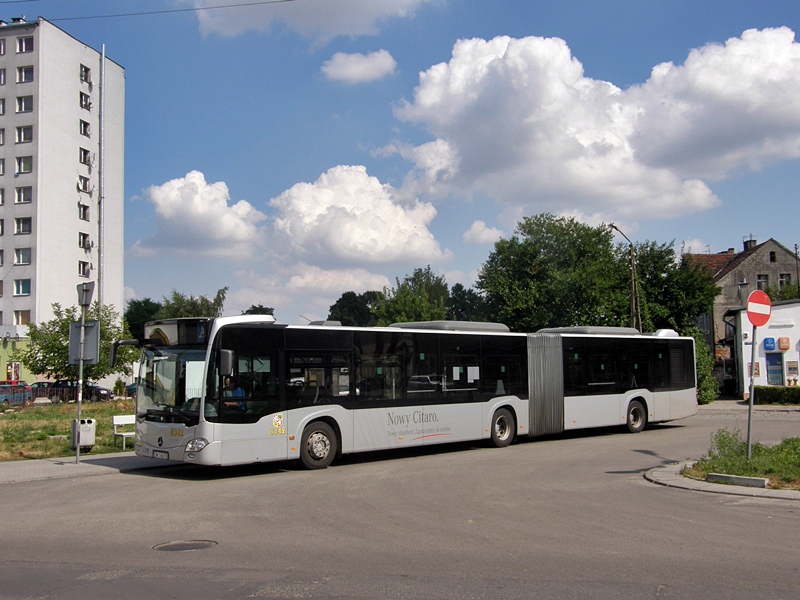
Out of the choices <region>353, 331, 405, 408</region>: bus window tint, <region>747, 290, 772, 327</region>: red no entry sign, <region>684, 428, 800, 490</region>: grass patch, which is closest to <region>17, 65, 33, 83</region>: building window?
<region>353, 331, 405, 408</region>: bus window tint

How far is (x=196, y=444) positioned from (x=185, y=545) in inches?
209

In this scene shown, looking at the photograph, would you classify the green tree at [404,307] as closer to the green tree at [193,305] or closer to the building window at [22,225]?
the green tree at [193,305]

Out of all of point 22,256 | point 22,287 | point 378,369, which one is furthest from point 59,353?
point 378,369

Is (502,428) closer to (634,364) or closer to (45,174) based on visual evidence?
(634,364)

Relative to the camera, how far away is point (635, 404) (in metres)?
22.8

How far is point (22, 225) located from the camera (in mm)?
59281

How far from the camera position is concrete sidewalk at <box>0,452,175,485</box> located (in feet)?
46.9

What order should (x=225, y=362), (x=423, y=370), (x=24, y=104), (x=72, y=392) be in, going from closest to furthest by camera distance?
(x=225, y=362)
(x=423, y=370)
(x=72, y=392)
(x=24, y=104)

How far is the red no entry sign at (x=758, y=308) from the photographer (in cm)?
1317

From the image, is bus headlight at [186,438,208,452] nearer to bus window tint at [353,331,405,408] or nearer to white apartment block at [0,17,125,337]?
bus window tint at [353,331,405,408]

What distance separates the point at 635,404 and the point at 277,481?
13.0 meters

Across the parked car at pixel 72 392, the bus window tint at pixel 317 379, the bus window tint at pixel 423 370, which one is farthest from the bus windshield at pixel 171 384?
the parked car at pixel 72 392

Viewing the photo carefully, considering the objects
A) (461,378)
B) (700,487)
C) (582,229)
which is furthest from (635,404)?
(582,229)

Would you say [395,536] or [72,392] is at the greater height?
[72,392]
